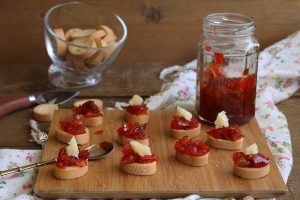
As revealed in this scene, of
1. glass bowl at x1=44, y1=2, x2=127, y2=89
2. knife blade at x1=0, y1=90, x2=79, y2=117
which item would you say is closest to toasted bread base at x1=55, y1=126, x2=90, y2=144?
knife blade at x1=0, y1=90, x2=79, y2=117

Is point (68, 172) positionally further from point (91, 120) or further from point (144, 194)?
point (91, 120)

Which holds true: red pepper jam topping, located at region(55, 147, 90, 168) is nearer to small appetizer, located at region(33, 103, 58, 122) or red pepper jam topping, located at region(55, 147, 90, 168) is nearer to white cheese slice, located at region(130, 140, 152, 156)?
white cheese slice, located at region(130, 140, 152, 156)

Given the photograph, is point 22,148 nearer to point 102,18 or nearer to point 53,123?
point 53,123

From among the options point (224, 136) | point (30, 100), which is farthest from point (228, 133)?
point (30, 100)

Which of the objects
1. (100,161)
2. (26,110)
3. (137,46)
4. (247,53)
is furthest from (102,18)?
(100,161)

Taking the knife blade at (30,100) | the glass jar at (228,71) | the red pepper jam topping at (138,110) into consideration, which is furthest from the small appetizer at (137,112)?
the knife blade at (30,100)
